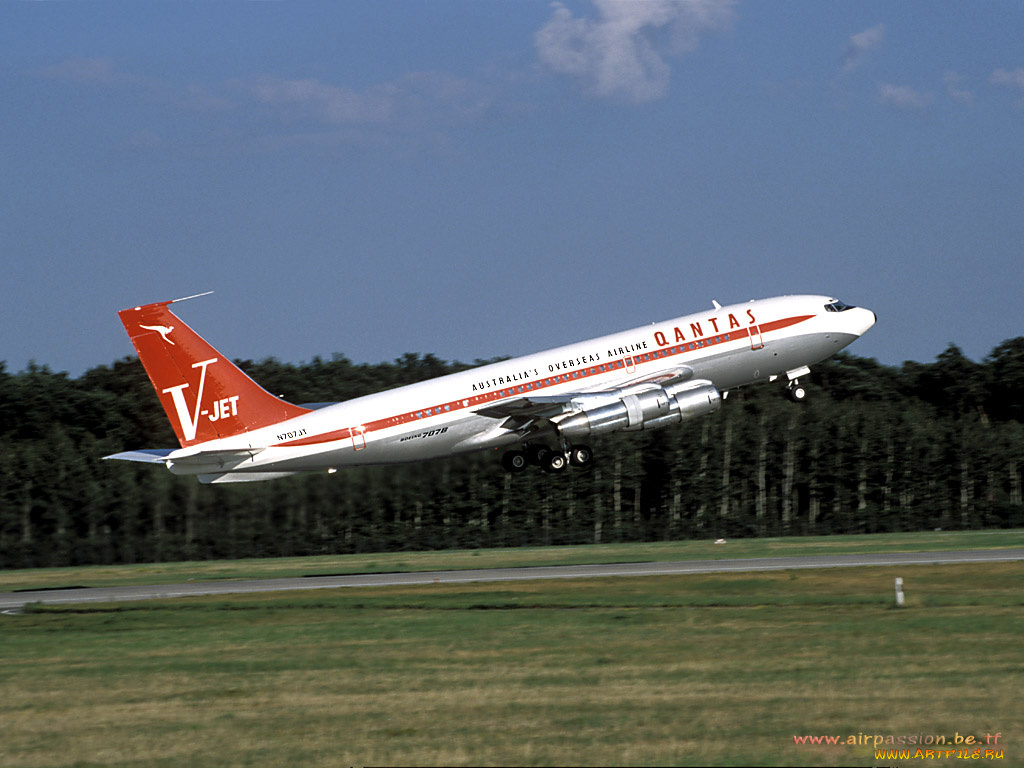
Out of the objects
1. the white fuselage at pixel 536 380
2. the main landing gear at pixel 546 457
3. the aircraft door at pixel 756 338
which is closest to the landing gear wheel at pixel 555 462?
the main landing gear at pixel 546 457

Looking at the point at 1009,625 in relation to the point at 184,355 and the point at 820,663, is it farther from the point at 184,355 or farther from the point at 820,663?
the point at 184,355

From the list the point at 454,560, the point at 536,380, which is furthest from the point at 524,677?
the point at 454,560

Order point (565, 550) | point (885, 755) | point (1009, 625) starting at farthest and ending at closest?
1. point (565, 550)
2. point (1009, 625)
3. point (885, 755)

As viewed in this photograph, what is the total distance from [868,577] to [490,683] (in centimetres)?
1954

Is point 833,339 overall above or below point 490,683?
above

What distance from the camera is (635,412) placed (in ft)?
167

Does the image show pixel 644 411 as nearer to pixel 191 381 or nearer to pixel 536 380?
pixel 536 380

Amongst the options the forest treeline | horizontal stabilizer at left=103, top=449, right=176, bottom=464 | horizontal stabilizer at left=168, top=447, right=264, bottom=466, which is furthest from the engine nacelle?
horizontal stabilizer at left=103, top=449, right=176, bottom=464

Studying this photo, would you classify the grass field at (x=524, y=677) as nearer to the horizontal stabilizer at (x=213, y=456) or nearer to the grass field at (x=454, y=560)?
the horizontal stabilizer at (x=213, y=456)

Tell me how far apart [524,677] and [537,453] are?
29621 mm

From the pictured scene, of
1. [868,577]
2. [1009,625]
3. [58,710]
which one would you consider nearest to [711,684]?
[1009,625]

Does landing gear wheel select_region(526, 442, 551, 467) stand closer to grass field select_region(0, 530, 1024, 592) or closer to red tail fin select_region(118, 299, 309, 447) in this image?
grass field select_region(0, 530, 1024, 592)

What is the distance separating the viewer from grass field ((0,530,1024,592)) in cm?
5147

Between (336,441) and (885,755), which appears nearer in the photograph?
(885,755)
